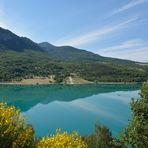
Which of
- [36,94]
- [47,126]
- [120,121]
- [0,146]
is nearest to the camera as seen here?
[0,146]

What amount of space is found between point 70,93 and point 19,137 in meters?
153

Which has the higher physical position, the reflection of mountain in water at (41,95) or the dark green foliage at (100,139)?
the dark green foliage at (100,139)

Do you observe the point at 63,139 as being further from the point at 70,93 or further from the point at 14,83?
the point at 14,83

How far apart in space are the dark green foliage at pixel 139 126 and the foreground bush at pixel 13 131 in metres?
9.06

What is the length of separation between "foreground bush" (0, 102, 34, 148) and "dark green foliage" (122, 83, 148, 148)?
9.06m

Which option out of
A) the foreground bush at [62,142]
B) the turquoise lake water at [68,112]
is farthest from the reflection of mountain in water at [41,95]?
the foreground bush at [62,142]

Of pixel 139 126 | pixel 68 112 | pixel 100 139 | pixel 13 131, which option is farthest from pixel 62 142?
pixel 68 112

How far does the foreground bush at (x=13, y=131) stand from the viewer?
11750mm

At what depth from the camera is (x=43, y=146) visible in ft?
38.6

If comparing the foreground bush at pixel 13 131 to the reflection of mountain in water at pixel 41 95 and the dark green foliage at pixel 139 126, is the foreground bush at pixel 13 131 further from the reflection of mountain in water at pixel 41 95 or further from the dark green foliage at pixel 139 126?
the reflection of mountain in water at pixel 41 95

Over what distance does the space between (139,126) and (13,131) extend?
10.1 meters

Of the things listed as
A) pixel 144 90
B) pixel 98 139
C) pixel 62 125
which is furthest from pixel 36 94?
pixel 144 90

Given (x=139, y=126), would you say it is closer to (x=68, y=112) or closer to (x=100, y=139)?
(x=100, y=139)

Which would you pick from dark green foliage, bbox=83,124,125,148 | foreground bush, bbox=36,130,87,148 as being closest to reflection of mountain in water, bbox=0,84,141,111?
dark green foliage, bbox=83,124,125,148
